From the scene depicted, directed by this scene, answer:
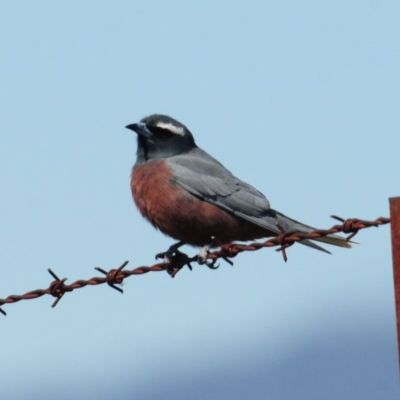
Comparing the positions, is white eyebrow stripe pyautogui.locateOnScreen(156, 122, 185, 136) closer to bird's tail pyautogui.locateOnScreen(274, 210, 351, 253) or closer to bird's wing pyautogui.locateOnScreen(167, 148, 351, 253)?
bird's wing pyautogui.locateOnScreen(167, 148, 351, 253)

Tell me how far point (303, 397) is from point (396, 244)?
5901 inches

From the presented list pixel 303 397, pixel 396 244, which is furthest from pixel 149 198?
pixel 303 397

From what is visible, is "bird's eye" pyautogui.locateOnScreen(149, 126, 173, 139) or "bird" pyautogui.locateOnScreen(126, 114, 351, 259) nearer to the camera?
"bird" pyautogui.locateOnScreen(126, 114, 351, 259)

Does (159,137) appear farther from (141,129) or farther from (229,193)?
(229,193)

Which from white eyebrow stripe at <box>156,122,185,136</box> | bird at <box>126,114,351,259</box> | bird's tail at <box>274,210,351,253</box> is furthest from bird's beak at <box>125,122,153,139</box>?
bird's tail at <box>274,210,351,253</box>

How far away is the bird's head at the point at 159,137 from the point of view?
45.2 ft

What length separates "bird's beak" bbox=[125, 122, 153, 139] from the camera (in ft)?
45.4

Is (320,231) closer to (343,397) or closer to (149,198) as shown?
(149,198)

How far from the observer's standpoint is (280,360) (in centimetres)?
17062

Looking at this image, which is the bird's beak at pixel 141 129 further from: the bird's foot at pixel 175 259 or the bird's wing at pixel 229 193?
the bird's foot at pixel 175 259

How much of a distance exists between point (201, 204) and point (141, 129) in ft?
4.62

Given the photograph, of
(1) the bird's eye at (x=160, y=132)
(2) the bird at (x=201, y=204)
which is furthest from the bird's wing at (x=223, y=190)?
(1) the bird's eye at (x=160, y=132)

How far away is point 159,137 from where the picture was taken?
13875 millimetres

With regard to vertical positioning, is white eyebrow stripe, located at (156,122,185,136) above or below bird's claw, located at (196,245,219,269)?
above
